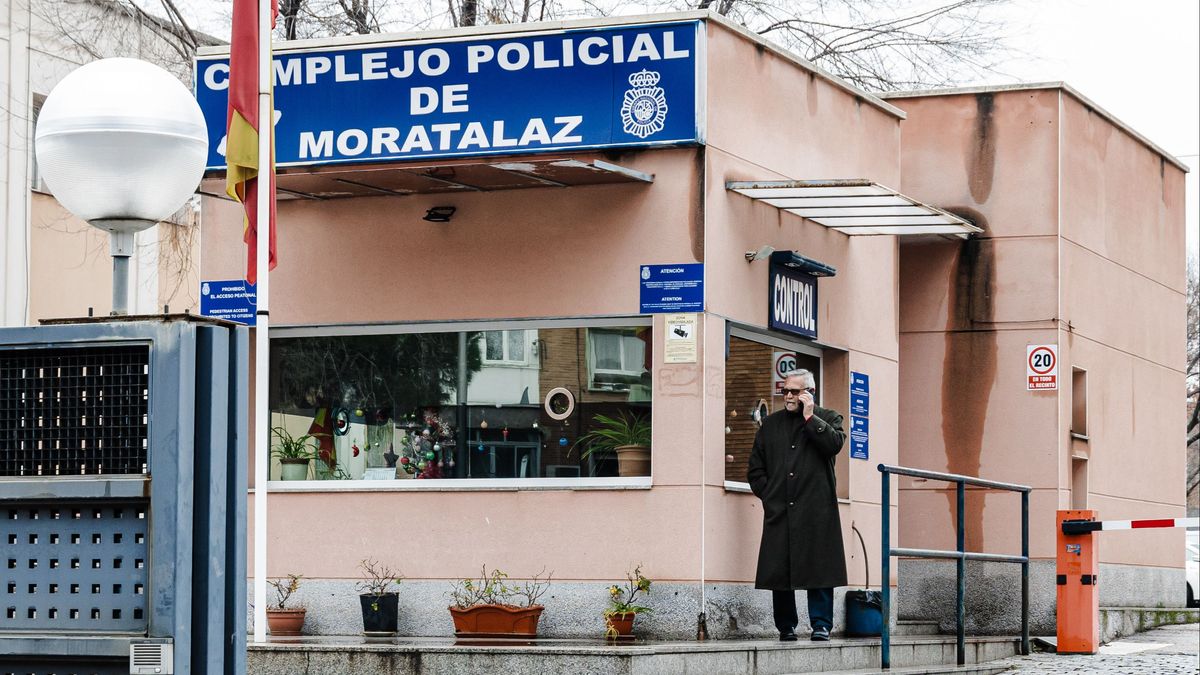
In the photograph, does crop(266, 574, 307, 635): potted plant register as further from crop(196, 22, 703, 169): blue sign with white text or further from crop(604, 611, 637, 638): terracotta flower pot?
crop(196, 22, 703, 169): blue sign with white text

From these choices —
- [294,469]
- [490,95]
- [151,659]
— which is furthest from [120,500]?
[294,469]

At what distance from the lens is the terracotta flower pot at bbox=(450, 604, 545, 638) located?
37.2 feet

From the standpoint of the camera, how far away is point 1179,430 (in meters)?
19.3

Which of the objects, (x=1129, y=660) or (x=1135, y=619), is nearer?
(x=1129, y=660)

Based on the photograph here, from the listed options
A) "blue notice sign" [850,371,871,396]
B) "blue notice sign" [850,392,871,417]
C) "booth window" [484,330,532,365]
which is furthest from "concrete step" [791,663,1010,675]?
"booth window" [484,330,532,365]

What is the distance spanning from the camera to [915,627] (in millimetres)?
15172

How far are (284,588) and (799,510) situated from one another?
3.73 metres

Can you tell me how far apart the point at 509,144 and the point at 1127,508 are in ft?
28.9

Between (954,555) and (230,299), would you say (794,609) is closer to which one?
(954,555)

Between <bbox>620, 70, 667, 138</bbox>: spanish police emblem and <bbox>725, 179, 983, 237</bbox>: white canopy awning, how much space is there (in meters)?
0.69

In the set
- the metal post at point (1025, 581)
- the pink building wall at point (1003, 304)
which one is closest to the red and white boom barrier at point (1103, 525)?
the metal post at point (1025, 581)

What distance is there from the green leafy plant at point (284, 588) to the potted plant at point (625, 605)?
92.2 inches

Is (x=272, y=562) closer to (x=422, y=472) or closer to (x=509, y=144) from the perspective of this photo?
(x=422, y=472)

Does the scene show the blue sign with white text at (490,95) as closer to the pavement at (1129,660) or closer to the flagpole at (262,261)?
the flagpole at (262,261)
